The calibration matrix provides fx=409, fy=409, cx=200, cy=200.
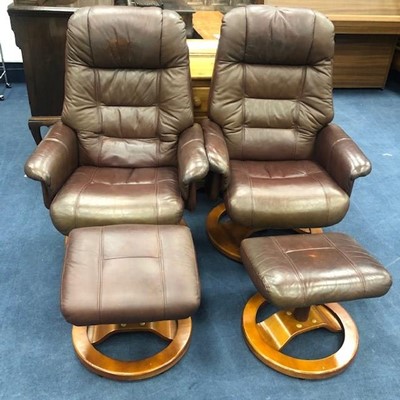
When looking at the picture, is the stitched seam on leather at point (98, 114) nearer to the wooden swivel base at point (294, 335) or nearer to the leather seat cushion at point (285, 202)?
the leather seat cushion at point (285, 202)

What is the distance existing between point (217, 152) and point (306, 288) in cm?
71

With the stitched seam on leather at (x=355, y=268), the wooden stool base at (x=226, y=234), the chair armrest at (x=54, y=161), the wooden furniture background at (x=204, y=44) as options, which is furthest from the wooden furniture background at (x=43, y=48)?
the stitched seam on leather at (x=355, y=268)

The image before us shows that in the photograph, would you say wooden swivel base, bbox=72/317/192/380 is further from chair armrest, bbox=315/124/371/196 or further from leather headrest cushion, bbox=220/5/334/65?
leather headrest cushion, bbox=220/5/334/65

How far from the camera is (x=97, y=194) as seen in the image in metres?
1.74

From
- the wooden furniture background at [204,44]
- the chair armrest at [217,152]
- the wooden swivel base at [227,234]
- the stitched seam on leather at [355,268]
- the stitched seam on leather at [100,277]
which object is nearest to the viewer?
the stitched seam on leather at [100,277]

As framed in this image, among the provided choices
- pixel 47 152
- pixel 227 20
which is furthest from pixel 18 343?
pixel 227 20

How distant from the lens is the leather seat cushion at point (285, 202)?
1.78 meters

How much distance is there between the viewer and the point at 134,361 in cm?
155

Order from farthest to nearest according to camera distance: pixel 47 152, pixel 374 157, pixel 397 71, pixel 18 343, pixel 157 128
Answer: pixel 397 71
pixel 374 157
pixel 157 128
pixel 47 152
pixel 18 343

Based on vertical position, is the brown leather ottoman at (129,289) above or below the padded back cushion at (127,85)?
below

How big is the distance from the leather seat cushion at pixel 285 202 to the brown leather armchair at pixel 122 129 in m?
0.22

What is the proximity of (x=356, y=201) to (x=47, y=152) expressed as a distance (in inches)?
71.4

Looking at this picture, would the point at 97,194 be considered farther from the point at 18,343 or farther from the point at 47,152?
the point at 18,343

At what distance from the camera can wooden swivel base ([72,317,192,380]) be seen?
1.50m
